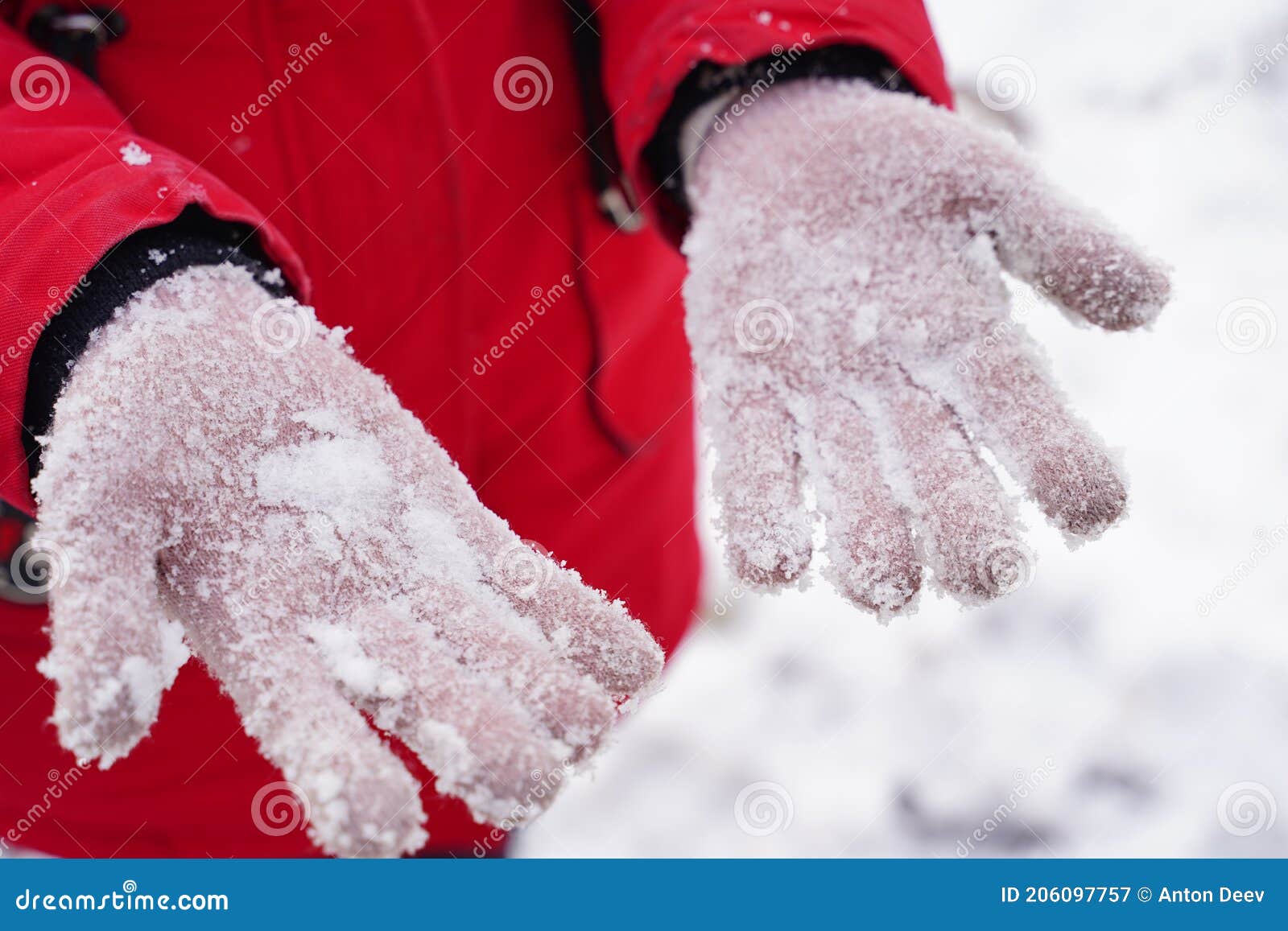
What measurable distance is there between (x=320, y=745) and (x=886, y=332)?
74 cm

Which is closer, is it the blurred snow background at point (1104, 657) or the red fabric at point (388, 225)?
the red fabric at point (388, 225)

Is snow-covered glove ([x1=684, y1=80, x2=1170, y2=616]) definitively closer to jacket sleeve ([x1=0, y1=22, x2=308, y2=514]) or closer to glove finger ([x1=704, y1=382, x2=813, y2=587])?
glove finger ([x1=704, y1=382, x2=813, y2=587])

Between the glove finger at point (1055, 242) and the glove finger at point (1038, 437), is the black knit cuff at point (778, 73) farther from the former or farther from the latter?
the glove finger at point (1038, 437)

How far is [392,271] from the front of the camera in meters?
1.12

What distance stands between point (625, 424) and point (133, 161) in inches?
29.9

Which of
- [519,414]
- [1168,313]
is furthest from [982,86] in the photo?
[519,414]

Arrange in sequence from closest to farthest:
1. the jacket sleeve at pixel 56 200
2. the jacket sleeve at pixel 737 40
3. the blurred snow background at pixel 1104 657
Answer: the jacket sleeve at pixel 56 200
the jacket sleeve at pixel 737 40
the blurred snow background at pixel 1104 657

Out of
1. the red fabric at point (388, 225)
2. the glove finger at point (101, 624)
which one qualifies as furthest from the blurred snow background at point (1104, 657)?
the glove finger at point (101, 624)

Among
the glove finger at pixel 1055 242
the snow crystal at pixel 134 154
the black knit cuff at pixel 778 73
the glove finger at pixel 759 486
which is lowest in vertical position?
the glove finger at pixel 759 486

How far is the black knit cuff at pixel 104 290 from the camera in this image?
0.78m

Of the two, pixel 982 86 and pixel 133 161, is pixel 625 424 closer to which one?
pixel 133 161

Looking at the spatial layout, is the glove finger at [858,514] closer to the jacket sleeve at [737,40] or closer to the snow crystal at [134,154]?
the jacket sleeve at [737,40]

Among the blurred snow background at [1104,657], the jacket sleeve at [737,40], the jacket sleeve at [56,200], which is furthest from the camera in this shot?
the blurred snow background at [1104,657]

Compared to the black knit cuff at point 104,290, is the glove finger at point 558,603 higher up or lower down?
lower down
